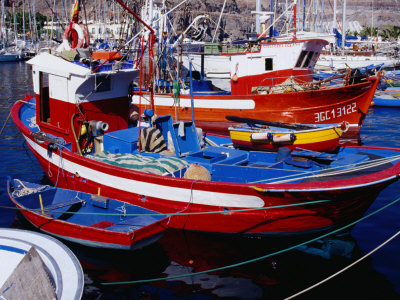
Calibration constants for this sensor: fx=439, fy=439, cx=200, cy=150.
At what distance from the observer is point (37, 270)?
5566mm

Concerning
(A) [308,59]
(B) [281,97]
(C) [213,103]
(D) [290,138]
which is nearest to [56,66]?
(D) [290,138]

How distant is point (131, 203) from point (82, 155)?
2.33 m

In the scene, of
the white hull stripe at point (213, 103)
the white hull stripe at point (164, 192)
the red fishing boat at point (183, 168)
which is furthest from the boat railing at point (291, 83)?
the white hull stripe at point (164, 192)

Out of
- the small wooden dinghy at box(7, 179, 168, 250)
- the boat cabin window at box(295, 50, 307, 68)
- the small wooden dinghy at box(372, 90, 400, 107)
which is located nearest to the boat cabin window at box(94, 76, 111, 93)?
the small wooden dinghy at box(7, 179, 168, 250)

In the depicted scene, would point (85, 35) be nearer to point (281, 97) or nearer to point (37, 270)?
point (37, 270)

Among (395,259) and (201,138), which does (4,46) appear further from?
(395,259)

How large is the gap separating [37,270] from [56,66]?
23.8 feet

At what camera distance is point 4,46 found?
68.1 m

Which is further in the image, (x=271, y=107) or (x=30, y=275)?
(x=271, y=107)

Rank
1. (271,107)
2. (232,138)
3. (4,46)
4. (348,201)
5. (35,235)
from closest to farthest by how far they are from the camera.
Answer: (35,235) < (348,201) < (232,138) < (271,107) < (4,46)

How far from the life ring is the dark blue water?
16.4 ft

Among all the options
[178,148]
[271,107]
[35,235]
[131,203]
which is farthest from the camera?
[271,107]

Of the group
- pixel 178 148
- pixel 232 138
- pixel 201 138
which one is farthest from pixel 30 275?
pixel 232 138

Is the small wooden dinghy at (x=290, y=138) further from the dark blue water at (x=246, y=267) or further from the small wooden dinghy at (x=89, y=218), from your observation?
the small wooden dinghy at (x=89, y=218)
